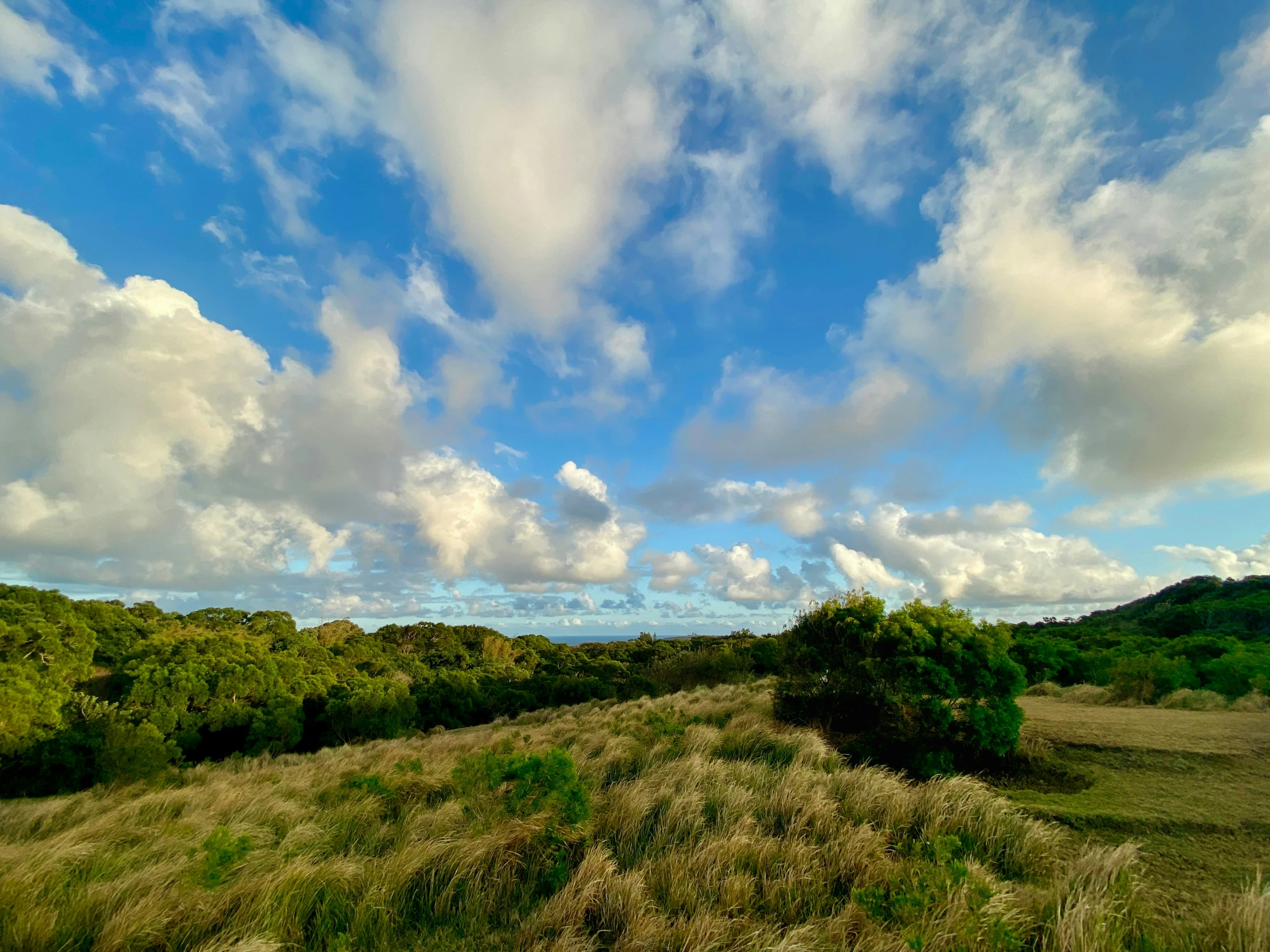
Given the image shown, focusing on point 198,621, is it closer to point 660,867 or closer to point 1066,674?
point 660,867

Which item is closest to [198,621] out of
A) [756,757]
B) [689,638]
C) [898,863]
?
[689,638]

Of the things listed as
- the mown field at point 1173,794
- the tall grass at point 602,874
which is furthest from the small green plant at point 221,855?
the mown field at point 1173,794

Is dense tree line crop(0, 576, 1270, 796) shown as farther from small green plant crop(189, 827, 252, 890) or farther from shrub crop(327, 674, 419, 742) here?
small green plant crop(189, 827, 252, 890)

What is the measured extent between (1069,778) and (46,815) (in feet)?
50.8

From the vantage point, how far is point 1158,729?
9.97 m

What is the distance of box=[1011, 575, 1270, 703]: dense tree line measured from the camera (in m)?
14.7

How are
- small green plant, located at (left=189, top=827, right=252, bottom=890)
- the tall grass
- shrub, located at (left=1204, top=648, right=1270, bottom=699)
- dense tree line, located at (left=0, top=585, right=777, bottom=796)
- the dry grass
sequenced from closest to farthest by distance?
1. the tall grass
2. small green plant, located at (left=189, top=827, right=252, bottom=890)
3. the dry grass
4. shrub, located at (left=1204, top=648, right=1270, bottom=699)
5. dense tree line, located at (left=0, top=585, right=777, bottom=796)

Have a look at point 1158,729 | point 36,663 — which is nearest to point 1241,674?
point 1158,729

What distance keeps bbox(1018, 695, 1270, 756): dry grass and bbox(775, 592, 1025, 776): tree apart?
4.79 ft

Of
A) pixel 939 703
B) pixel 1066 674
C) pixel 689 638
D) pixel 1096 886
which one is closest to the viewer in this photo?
pixel 1096 886

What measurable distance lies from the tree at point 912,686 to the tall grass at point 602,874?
10.7ft

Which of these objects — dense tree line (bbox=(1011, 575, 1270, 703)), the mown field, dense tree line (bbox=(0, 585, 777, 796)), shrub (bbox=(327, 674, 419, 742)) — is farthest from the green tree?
dense tree line (bbox=(1011, 575, 1270, 703))

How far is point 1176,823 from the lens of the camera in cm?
637

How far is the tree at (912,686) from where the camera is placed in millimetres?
9570
